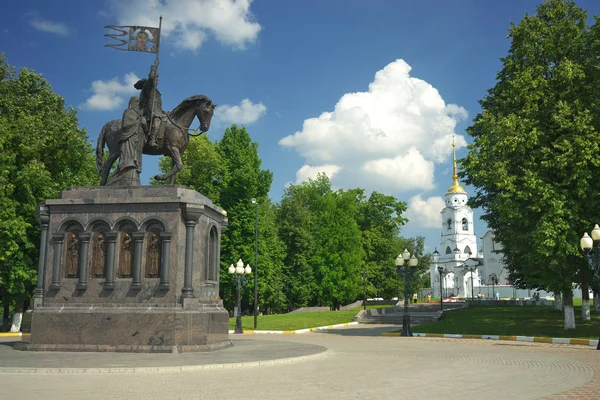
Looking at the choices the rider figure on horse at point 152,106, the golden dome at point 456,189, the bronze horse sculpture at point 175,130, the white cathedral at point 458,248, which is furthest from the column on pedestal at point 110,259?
the golden dome at point 456,189

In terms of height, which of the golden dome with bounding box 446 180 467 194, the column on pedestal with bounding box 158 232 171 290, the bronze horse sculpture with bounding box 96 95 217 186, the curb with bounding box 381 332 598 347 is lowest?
the curb with bounding box 381 332 598 347

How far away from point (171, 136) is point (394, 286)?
157 ft

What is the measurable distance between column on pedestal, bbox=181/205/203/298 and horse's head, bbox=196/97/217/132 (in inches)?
128

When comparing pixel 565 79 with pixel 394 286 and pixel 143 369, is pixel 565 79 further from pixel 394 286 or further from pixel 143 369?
pixel 394 286

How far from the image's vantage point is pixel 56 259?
16.0 m

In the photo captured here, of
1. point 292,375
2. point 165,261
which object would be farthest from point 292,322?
point 292,375

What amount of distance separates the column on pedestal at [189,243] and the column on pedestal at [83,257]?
292cm

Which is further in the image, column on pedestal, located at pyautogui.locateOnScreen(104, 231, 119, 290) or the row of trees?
the row of trees

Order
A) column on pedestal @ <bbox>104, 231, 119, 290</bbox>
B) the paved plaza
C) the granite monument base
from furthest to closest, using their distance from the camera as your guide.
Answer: column on pedestal @ <bbox>104, 231, 119, 290</bbox>, the granite monument base, the paved plaza

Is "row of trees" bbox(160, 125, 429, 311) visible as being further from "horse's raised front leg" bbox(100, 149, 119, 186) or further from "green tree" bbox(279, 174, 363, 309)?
"horse's raised front leg" bbox(100, 149, 119, 186)

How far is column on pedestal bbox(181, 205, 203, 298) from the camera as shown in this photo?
15336 millimetres

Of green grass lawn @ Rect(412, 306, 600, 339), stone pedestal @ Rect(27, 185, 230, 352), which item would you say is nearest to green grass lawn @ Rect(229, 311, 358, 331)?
green grass lawn @ Rect(412, 306, 600, 339)

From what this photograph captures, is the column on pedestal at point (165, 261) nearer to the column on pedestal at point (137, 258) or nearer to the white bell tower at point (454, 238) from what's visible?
the column on pedestal at point (137, 258)

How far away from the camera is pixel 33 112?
32.4 m
